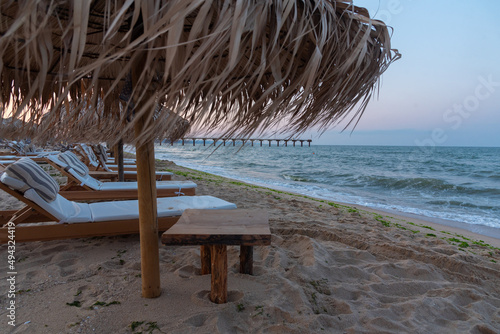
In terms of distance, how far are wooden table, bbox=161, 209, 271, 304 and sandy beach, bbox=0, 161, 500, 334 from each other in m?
0.13

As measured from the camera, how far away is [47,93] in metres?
1.87

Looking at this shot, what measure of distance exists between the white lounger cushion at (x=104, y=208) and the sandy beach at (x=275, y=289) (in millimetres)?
352

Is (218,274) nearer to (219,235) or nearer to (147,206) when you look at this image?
(219,235)

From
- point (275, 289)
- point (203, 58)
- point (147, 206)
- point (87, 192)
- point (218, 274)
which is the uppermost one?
point (203, 58)

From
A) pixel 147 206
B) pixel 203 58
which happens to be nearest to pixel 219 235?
pixel 147 206

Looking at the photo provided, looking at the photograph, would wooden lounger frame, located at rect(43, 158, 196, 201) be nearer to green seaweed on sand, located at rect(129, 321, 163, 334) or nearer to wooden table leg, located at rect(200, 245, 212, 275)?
wooden table leg, located at rect(200, 245, 212, 275)

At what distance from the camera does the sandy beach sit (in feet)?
5.84

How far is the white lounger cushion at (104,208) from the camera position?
266 centimetres

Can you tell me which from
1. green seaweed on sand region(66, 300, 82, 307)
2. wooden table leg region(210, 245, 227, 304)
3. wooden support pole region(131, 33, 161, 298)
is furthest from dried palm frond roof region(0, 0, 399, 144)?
green seaweed on sand region(66, 300, 82, 307)

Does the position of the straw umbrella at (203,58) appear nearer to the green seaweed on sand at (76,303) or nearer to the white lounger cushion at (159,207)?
the green seaweed on sand at (76,303)

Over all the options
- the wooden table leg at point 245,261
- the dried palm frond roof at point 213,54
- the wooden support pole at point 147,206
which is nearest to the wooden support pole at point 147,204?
the wooden support pole at point 147,206

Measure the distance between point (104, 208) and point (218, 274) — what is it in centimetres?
187

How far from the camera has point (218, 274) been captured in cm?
190

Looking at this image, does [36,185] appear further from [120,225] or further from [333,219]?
[333,219]
